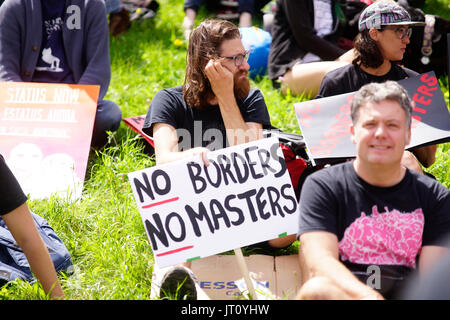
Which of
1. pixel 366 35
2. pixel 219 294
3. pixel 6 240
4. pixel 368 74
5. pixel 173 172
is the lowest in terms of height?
pixel 219 294

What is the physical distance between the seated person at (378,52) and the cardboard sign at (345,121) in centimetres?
17

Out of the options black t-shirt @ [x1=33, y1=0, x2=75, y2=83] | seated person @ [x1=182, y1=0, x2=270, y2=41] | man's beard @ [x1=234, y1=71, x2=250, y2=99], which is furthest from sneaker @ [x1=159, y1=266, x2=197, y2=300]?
seated person @ [x1=182, y1=0, x2=270, y2=41]

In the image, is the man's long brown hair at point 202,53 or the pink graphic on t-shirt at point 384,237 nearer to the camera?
the pink graphic on t-shirt at point 384,237

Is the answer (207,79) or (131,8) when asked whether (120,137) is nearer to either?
(207,79)

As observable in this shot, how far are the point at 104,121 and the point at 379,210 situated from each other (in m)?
2.59

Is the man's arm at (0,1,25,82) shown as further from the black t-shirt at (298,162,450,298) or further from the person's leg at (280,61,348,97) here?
the black t-shirt at (298,162,450,298)

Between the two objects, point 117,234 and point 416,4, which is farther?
point 416,4

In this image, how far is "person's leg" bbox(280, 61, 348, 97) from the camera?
4996 millimetres

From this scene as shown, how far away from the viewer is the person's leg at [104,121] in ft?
14.6

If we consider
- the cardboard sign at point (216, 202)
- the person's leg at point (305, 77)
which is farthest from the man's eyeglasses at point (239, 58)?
the person's leg at point (305, 77)

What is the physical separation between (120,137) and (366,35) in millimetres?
2142

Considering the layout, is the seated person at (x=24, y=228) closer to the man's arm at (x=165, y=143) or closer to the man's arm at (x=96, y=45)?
the man's arm at (x=165, y=143)

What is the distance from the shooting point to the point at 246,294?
2.95 meters
